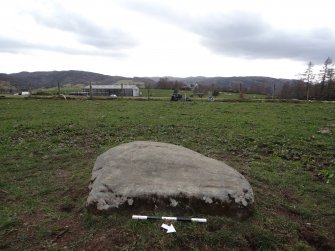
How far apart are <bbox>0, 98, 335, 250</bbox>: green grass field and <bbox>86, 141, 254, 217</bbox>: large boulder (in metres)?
0.23

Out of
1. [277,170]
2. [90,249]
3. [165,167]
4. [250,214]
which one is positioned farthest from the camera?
[277,170]

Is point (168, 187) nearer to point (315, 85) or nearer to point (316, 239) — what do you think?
point (316, 239)

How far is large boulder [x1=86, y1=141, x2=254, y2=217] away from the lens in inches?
221

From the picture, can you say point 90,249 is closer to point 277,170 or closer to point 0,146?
point 277,170

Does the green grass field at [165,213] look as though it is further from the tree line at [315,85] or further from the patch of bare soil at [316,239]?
the tree line at [315,85]

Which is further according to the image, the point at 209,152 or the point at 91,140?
the point at 91,140

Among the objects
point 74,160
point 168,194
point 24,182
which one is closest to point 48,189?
point 24,182

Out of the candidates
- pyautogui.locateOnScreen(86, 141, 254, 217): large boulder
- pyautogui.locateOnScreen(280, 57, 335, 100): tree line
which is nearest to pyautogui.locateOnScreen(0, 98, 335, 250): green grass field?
pyautogui.locateOnScreen(86, 141, 254, 217): large boulder

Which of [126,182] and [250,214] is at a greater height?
[126,182]

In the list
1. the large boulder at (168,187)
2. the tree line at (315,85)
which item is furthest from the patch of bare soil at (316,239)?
the tree line at (315,85)

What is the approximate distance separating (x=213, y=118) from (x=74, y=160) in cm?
1008

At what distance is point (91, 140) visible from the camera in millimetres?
12523

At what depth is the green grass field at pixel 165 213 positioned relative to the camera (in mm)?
5133

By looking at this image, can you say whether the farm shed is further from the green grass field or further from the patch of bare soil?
the patch of bare soil
